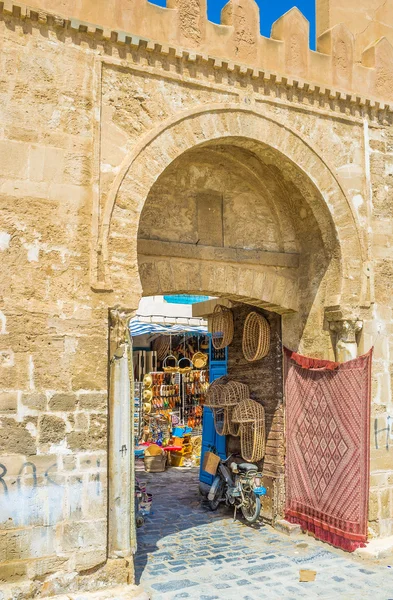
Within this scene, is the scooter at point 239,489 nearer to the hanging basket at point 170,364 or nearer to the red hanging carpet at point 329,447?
the red hanging carpet at point 329,447

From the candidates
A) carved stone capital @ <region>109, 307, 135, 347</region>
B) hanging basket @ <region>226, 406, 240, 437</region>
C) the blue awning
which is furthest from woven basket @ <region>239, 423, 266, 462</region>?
the blue awning

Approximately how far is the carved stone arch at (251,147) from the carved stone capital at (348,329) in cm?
24

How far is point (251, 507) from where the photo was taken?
6.99m

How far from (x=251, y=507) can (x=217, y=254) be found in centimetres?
311

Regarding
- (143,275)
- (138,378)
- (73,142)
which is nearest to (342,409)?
(143,275)

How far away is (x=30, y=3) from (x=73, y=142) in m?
1.20

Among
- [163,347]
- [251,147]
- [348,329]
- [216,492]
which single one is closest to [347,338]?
[348,329]

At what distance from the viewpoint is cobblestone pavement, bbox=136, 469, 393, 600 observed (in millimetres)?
4922

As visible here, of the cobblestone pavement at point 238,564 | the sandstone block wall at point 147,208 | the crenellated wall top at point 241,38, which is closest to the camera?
the sandstone block wall at point 147,208

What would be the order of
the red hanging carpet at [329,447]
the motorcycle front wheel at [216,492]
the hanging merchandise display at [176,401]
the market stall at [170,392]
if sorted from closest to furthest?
the red hanging carpet at [329,447] → the motorcycle front wheel at [216,492] → the market stall at [170,392] → the hanging merchandise display at [176,401]

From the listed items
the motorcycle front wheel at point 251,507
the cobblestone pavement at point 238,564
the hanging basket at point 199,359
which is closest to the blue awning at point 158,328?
the hanging basket at point 199,359

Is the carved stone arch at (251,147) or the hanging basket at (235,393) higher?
the carved stone arch at (251,147)

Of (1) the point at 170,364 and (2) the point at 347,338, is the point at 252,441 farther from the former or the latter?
(1) the point at 170,364

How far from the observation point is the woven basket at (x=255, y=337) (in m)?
7.30
